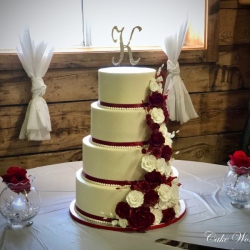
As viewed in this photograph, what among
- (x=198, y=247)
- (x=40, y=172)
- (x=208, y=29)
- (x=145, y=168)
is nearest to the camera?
(x=198, y=247)

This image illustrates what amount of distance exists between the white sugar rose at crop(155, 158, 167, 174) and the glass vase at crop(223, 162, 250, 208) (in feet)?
1.02

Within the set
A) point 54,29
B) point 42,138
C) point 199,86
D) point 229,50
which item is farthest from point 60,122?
point 229,50

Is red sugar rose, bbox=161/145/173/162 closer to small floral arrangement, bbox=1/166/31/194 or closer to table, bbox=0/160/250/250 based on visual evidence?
table, bbox=0/160/250/250

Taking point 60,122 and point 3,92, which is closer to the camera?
point 3,92

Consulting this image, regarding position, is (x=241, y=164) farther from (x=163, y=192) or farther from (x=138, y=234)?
(x=138, y=234)

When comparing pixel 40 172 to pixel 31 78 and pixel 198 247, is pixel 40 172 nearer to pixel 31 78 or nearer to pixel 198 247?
pixel 31 78

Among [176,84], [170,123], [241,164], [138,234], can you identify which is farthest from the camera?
[170,123]

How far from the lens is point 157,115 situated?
1.52 m

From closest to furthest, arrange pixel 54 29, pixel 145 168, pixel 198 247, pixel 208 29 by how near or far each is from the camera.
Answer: pixel 198 247, pixel 145 168, pixel 54 29, pixel 208 29

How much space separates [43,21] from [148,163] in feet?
5.03

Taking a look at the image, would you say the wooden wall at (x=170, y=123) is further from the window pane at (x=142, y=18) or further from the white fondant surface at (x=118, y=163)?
the white fondant surface at (x=118, y=163)

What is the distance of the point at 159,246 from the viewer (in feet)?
4.44

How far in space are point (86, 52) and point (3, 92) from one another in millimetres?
541

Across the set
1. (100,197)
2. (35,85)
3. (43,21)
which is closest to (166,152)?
(100,197)
